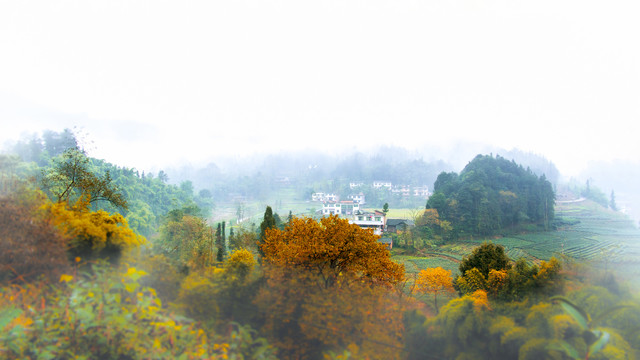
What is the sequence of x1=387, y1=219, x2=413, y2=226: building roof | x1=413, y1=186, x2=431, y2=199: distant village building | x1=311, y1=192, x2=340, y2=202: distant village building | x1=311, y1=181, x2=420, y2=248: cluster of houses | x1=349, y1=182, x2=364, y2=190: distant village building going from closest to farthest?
x1=311, y1=181, x2=420, y2=248: cluster of houses → x1=387, y1=219, x2=413, y2=226: building roof → x1=311, y1=192, x2=340, y2=202: distant village building → x1=413, y1=186, x2=431, y2=199: distant village building → x1=349, y1=182, x2=364, y2=190: distant village building

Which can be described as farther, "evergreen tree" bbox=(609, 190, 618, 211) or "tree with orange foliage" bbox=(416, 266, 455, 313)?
"evergreen tree" bbox=(609, 190, 618, 211)

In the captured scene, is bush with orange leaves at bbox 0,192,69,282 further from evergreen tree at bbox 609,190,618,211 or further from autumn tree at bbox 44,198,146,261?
evergreen tree at bbox 609,190,618,211

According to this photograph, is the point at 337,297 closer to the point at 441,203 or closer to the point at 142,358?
the point at 142,358

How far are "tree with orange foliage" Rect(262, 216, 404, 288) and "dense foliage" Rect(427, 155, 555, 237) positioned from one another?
19873 mm

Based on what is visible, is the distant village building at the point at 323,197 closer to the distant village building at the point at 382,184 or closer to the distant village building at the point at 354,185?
the distant village building at the point at 354,185

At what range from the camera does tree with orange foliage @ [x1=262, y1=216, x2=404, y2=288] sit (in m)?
3.78

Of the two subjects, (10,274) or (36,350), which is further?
(10,274)

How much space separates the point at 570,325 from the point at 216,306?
2649 mm

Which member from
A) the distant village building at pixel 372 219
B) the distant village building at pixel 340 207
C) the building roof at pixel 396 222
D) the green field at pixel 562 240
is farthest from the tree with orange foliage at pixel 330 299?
the distant village building at pixel 340 207

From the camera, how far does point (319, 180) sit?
3641 cm

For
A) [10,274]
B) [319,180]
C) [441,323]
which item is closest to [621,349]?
[441,323]

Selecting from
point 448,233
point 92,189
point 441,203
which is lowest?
point 448,233

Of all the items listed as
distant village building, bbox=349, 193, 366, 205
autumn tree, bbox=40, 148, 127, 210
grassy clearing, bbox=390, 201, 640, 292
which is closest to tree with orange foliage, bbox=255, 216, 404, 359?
autumn tree, bbox=40, 148, 127, 210

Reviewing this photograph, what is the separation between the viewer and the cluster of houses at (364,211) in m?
21.2
